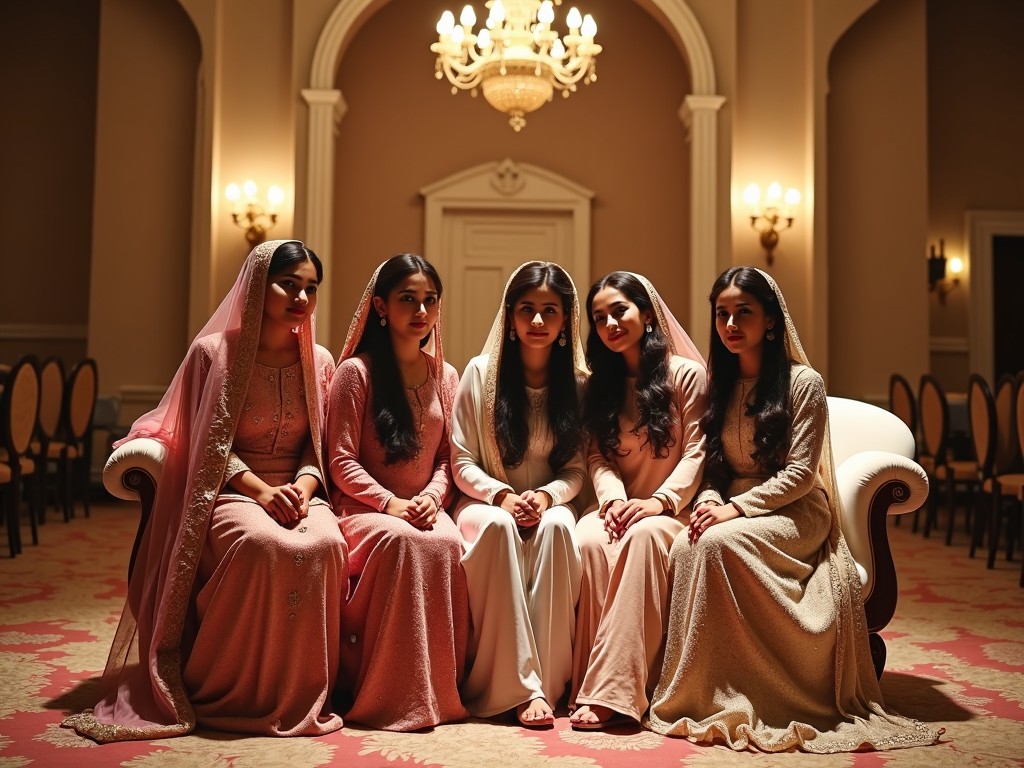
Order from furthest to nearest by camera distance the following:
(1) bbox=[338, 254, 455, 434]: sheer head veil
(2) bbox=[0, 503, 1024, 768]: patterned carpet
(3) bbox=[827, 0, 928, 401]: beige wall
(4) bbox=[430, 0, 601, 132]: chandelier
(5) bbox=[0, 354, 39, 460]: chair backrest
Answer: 1. (3) bbox=[827, 0, 928, 401]: beige wall
2. (4) bbox=[430, 0, 601, 132]: chandelier
3. (5) bbox=[0, 354, 39, 460]: chair backrest
4. (1) bbox=[338, 254, 455, 434]: sheer head veil
5. (2) bbox=[0, 503, 1024, 768]: patterned carpet

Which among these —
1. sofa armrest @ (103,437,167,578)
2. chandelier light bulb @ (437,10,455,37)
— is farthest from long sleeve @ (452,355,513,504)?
chandelier light bulb @ (437,10,455,37)

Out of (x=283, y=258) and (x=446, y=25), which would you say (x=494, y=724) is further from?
(x=446, y=25)

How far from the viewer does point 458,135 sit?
8.51 meters

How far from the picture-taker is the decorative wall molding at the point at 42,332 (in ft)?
29.1

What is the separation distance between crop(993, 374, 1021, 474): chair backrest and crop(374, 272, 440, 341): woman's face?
3.94 m

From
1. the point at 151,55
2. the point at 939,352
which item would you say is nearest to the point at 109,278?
the point at 151,55

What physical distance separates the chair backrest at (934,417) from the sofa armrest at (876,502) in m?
3.87

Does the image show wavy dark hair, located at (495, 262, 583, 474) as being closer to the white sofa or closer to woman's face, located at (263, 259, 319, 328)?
woman's face, located at (263, 259, 319, 328)

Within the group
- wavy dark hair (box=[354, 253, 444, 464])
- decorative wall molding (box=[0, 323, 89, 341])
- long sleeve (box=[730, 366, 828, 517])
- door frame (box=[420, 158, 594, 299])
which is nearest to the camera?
long sleeve (box=[730, 366, 828, 517])

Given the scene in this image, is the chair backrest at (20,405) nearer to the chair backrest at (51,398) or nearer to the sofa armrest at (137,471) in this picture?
the chair backrest at (51,398)

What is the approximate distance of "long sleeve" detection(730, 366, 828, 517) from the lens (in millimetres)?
2795

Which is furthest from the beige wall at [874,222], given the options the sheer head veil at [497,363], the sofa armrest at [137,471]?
the sofa armrest at [137,471]

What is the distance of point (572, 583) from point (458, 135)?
6.33 meters

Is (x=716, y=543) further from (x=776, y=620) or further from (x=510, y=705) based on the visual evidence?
(x=510, y=705)
